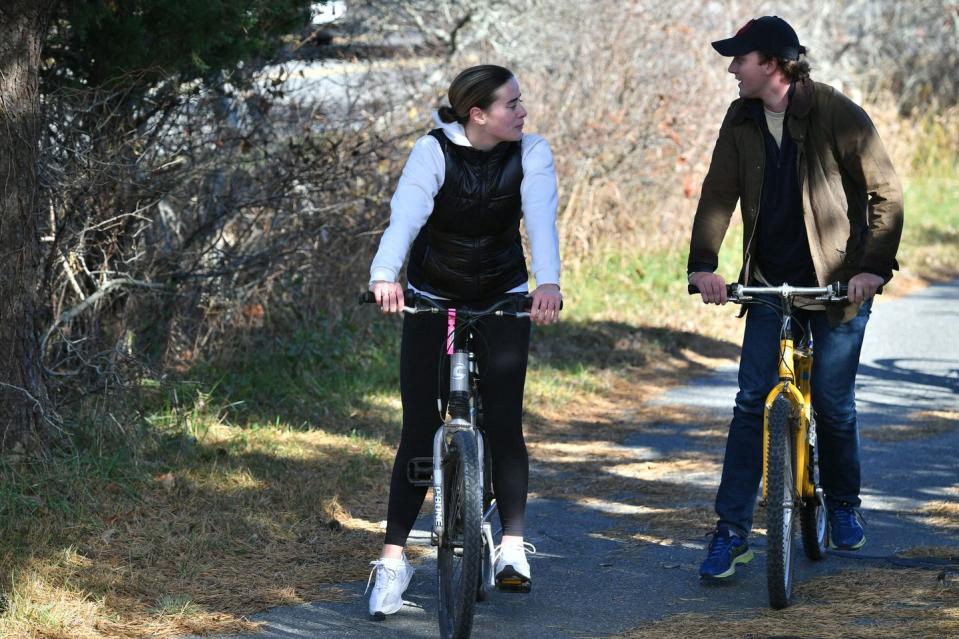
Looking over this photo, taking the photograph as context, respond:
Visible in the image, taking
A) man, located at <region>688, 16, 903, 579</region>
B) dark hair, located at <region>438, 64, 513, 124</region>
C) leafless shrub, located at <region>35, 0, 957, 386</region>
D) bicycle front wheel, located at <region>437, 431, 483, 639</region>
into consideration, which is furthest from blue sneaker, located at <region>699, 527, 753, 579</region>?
leafless shrub, located at <region>35, 0, 957, 386</region>

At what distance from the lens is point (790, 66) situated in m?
5.19

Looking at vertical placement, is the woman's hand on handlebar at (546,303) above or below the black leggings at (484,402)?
above

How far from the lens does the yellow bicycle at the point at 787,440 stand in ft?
16.4

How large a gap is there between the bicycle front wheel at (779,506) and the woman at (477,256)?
0.86m

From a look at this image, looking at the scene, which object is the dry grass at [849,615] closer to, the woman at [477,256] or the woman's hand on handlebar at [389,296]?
the woman at [477,256]

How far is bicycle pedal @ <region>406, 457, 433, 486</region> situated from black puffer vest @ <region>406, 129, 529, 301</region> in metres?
0.58

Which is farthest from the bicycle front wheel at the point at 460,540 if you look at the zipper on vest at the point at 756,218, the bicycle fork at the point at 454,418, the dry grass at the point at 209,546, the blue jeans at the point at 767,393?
the zipper on vest at the point at 756,218

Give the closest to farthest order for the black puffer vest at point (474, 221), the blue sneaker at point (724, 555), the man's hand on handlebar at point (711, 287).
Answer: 1. the black puffer vest at point (474, 221)
2. the man's hand on handlebar at point (711, 287)
3. the blue sneaker at point (724, 555)

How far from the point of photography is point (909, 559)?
5707 mm

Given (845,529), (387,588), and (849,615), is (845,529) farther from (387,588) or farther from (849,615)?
(387,588)

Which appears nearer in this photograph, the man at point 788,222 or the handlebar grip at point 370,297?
the handlebar grip at point 370,297

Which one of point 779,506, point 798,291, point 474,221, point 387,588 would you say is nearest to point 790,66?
point 798,291

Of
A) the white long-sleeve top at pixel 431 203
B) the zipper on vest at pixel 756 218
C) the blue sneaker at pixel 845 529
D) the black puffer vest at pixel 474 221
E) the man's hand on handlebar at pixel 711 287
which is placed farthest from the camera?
the blue sneaker at pixel 845 529

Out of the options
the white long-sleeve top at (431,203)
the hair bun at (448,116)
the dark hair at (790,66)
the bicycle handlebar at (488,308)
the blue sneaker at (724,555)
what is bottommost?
the blue sneaker at (724,555)
